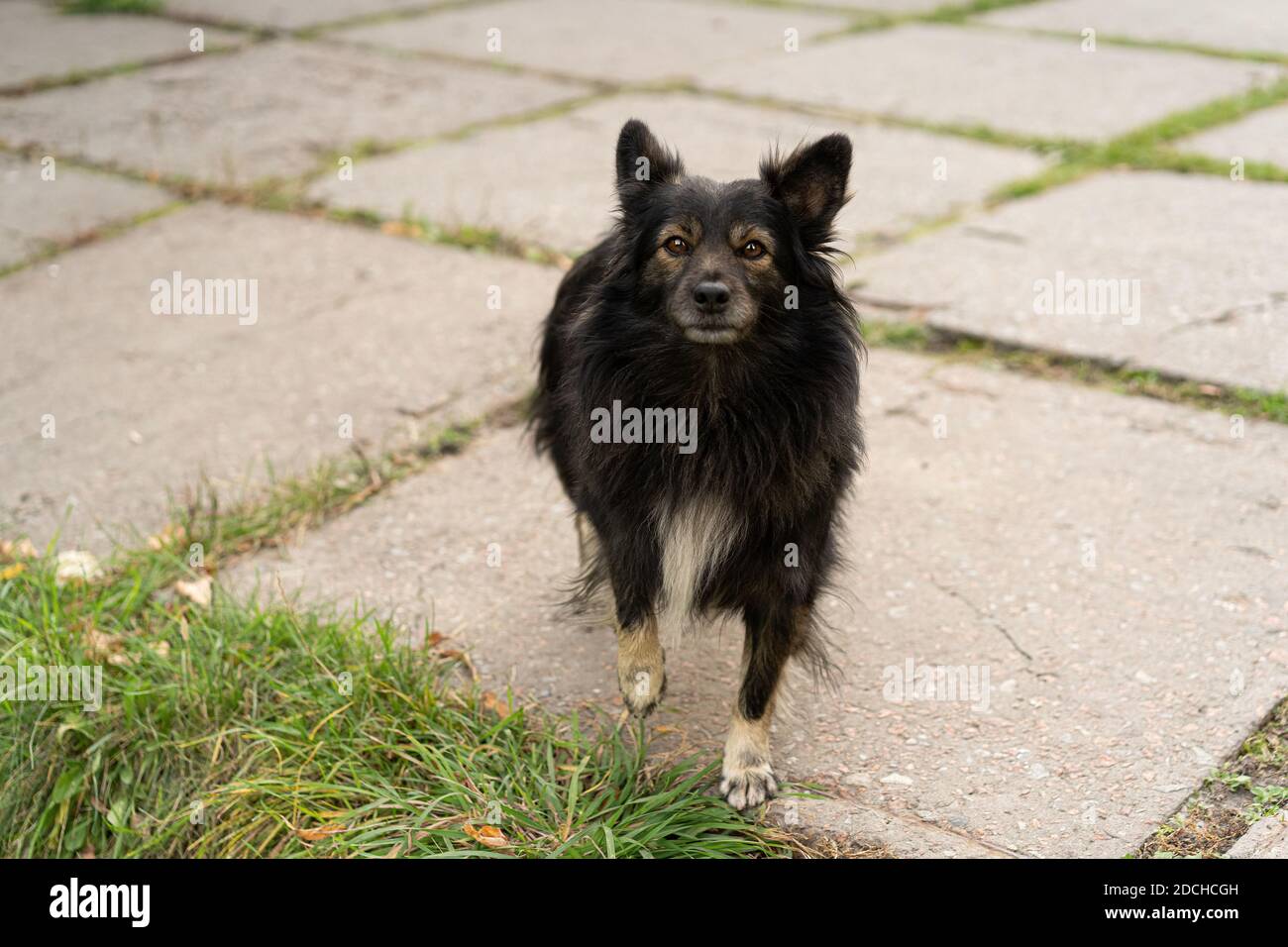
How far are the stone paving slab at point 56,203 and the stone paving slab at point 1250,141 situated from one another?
16.8ft

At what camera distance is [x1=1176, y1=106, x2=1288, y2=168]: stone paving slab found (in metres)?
6.66

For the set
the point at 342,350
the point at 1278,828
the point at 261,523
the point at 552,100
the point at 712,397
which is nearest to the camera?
the point at 1278,828

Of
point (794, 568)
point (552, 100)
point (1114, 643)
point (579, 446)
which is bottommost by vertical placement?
point (1114, 643)

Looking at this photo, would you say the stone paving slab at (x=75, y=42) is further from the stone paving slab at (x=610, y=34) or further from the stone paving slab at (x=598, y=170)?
the stone paving slab at (x=598, y=170)

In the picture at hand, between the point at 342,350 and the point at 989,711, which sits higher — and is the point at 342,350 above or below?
above

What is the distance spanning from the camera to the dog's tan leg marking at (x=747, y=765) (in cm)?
296

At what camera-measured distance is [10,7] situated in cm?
989

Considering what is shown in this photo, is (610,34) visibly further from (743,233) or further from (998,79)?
(743,233)

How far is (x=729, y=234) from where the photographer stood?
117 inches

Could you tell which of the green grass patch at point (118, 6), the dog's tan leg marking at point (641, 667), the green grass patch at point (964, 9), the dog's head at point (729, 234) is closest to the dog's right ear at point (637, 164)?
the dog's head at point (729, 234)

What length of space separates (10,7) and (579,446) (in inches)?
345

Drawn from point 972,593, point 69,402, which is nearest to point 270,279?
point 69,402

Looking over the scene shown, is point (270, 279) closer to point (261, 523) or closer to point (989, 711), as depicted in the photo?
point (261, 523)

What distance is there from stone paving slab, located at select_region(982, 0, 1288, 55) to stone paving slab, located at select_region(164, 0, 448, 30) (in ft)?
14.6
